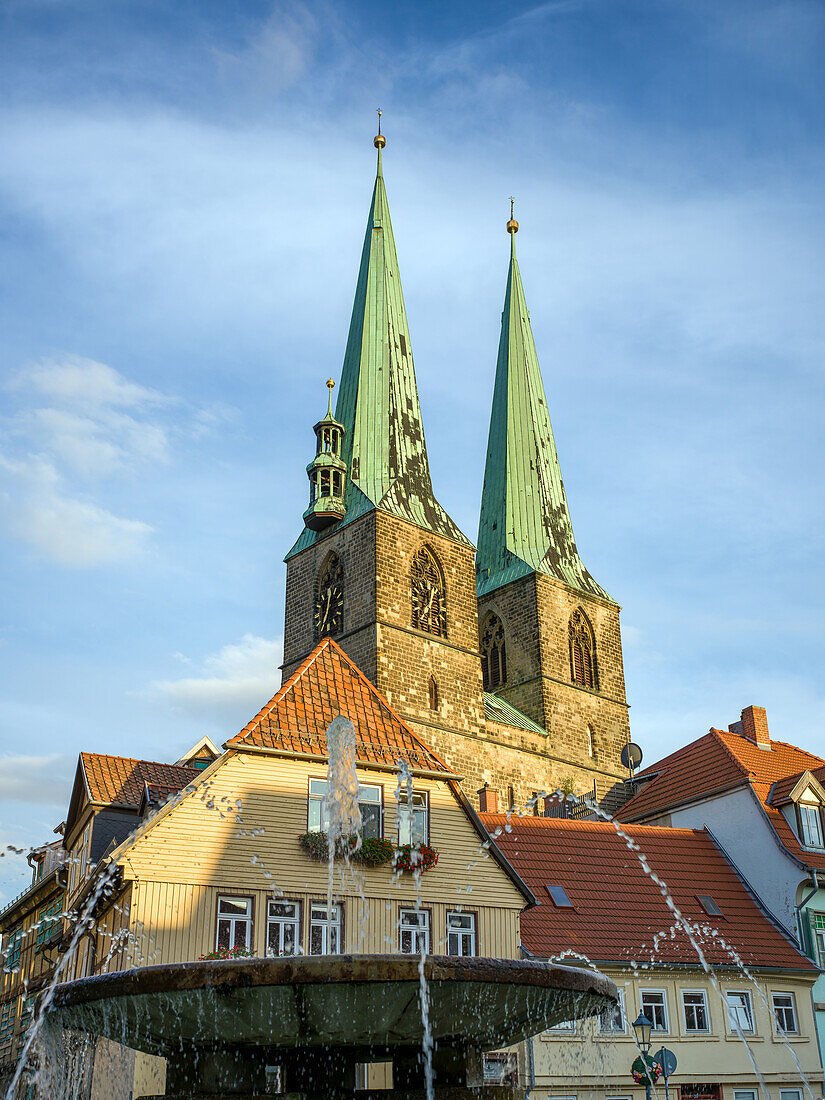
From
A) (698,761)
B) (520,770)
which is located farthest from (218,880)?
(520,770)

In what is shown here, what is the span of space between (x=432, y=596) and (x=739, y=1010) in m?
27.2

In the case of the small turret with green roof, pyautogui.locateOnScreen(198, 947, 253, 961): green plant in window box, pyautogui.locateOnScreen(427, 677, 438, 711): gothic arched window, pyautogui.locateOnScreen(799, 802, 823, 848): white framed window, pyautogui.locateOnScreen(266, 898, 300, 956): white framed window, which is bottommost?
pyautogui.locateOnScreen(198, 947, 253, 961): green plant in window box

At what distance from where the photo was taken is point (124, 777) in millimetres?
24500

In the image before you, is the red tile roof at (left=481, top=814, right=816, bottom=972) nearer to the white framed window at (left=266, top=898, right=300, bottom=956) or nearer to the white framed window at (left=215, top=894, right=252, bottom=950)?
the white framed window at (left=266, top=898, right=300, bottom=956)

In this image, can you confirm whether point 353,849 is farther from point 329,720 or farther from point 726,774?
point 726,774

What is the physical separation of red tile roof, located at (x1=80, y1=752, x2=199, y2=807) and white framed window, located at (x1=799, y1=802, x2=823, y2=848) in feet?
44.9

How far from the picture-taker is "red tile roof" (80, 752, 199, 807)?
23.7 m

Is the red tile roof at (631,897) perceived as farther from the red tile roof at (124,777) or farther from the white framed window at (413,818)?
the red tile roof at (124,777)

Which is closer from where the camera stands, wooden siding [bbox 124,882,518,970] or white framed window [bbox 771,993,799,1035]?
wooden siding [bbox 124,882,518,970]

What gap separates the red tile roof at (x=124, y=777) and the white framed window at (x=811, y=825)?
538 inches

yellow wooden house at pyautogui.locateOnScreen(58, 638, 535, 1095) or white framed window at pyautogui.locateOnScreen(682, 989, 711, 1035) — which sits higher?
yellow wooden house at pyautogui.locateOnScreen(58, 638, 535, 1095)

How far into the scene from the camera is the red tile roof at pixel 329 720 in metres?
20.5

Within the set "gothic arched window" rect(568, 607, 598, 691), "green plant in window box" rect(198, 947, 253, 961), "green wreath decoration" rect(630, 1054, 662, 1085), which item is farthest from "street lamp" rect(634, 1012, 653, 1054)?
"gothic arched window" rect(568, 607, 598, 691)

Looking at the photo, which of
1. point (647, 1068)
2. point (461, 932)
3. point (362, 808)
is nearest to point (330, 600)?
point (362, 808)
